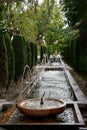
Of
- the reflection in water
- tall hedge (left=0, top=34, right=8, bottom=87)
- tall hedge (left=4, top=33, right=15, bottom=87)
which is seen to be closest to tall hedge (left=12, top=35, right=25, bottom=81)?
the reflection in water

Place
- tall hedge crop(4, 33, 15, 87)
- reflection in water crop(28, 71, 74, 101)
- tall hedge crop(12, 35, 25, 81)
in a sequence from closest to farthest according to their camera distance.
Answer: reflection in water crop(28, 71, 74, 101), tall hedge crop(4, 33, 15, 87), tall hedge crop(12, 35, 25, 81)

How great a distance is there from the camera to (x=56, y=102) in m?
6.19

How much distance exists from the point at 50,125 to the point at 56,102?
1.30m

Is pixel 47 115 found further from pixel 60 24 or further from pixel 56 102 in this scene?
pixel 60 24

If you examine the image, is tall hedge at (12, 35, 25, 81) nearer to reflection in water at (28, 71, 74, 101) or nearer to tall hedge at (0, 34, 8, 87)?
reflection in water at (28, 71, 74, 101)

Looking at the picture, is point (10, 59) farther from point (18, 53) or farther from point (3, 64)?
point (18, 53)

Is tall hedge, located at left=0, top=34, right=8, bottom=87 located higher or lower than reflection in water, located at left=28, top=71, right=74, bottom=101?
higher

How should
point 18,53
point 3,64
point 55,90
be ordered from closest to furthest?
1. point 3,64
2. point 55,90
3. point 18,53

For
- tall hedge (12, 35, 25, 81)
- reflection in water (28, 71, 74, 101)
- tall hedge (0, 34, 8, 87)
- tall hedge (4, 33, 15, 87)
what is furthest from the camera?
tall hedge (12, 35, 25, 81)

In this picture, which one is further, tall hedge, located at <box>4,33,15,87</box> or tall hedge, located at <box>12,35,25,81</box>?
tall hedge, located at <box>12,35,25,81</box>

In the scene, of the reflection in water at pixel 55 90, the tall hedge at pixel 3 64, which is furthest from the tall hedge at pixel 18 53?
the tall hedge at pixel 3 64

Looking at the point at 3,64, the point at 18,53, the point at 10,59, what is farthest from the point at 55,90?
the point at 18,53

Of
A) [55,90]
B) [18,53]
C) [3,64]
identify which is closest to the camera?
[3,64]

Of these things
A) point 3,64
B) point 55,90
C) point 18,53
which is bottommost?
point 55,90
